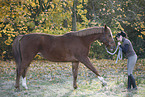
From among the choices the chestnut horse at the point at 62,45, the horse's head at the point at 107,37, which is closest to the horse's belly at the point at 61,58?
the chestnut horse at the point at 62,45

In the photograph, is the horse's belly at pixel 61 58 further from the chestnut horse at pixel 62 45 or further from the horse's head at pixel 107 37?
the horse's head at pixel 107 37

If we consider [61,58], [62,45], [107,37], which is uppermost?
[107,37]

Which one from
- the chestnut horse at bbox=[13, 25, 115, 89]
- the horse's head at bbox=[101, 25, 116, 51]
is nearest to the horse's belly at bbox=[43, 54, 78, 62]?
the chestnut horse at bbox=[13, 25, 115, 89]

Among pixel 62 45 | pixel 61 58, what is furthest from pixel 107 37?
pixel 61 58

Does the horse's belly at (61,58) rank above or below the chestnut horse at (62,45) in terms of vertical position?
below

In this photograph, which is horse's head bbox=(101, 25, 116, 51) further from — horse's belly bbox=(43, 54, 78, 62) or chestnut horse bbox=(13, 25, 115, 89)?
horse's belly bbox=(43, 54, 78, 62)

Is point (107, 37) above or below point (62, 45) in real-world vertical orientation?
above

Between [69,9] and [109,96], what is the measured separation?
1167 centimetres

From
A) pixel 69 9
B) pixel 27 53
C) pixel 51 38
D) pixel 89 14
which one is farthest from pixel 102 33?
pixel 89 14

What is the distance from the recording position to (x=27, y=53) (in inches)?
256

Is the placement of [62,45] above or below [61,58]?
above

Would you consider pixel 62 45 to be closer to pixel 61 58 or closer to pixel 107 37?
pixel 61 58

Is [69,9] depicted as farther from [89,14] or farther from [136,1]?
[136,1]

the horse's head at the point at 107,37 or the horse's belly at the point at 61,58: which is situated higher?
the horse's head at the point at 107,37
